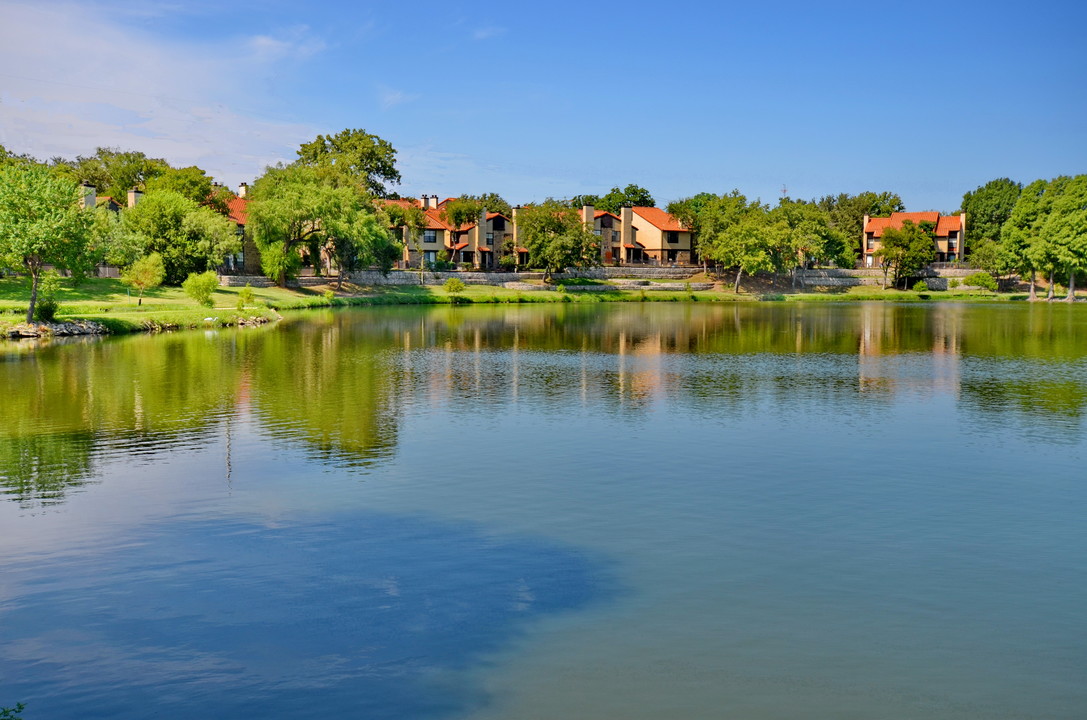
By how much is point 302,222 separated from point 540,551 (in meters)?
82.7

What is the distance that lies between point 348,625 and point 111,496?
9922mm

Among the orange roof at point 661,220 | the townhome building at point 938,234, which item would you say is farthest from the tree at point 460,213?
the townhome building at point 938,234

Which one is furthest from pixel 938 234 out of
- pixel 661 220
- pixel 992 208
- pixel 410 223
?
pixel 410 223

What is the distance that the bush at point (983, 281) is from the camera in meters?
133

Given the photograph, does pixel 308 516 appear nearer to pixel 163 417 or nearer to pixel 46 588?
pixel 46 588

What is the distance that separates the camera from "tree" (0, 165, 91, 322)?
52500mm

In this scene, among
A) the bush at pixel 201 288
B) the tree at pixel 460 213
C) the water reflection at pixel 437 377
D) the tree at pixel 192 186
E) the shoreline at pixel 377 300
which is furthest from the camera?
the tree at pixel 460 213

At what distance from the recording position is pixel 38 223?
52719 mm

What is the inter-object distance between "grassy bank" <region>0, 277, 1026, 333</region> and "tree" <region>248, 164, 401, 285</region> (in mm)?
4271

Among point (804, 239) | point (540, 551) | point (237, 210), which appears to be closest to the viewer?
point (540, 551)

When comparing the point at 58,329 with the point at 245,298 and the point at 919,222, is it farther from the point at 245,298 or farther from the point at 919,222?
the point at 919,222

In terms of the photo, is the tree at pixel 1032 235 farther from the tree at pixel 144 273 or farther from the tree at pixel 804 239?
the tree at pixel 144 273

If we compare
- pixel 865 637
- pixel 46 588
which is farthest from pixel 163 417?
pixel 865 637

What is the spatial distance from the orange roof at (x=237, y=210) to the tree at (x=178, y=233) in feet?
61.0
